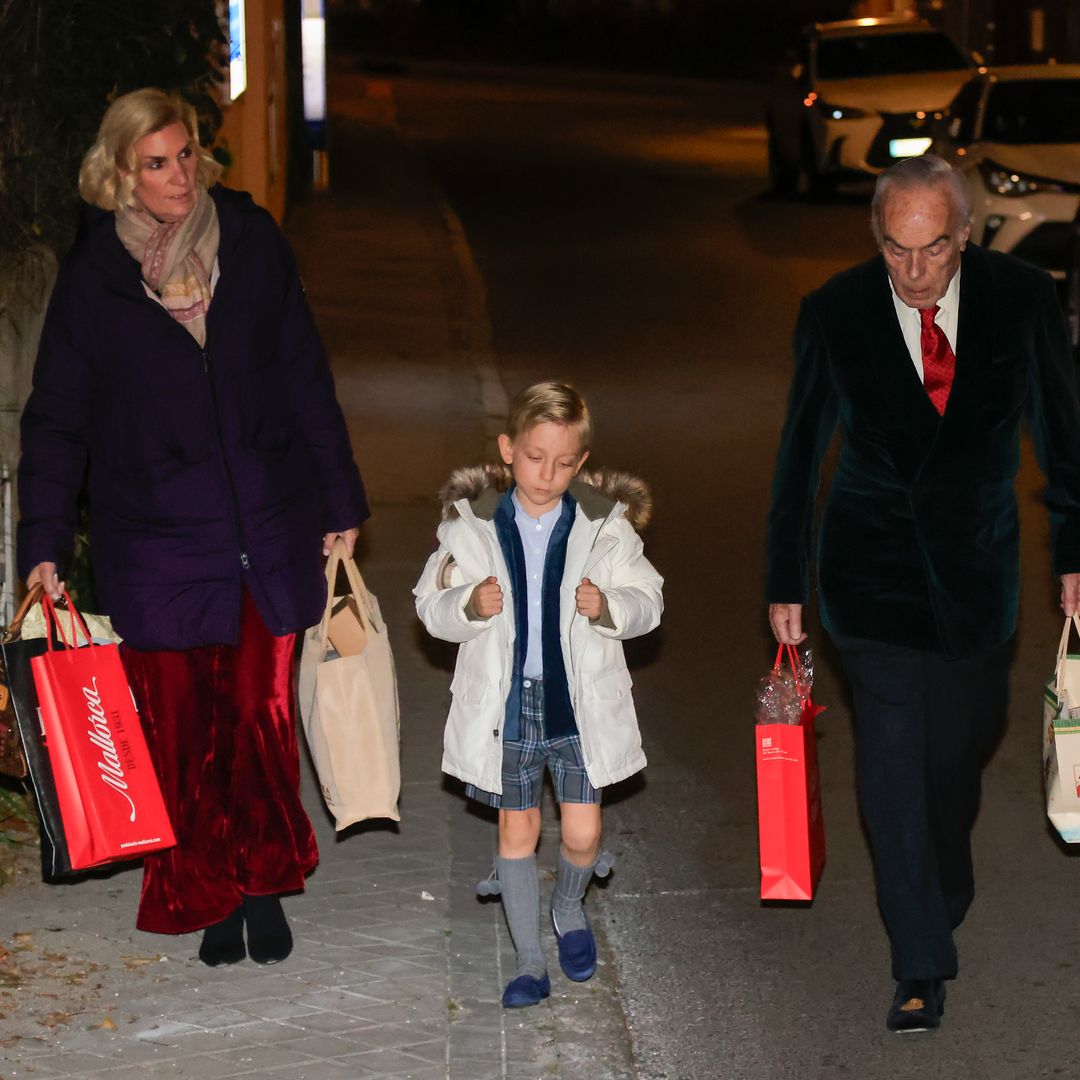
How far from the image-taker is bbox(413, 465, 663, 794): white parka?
16.3 feet

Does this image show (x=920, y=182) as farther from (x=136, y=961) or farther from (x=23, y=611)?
(x=136, y=961)

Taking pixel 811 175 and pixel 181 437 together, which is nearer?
pixel 181 437

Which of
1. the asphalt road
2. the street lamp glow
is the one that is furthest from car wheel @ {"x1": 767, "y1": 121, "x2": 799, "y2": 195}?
the street lamp glow

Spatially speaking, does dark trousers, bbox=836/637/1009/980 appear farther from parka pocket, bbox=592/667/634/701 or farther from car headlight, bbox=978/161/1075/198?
car headlight, bbox=978/161/1075/198

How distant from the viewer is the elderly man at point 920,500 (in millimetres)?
4805

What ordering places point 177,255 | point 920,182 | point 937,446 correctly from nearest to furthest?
point 920,182 → point 937,446 → point 177,255

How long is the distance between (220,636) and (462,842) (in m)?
1.54

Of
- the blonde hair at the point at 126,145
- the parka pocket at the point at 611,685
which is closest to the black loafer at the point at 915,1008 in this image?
the parka pocket at the point at 611,685

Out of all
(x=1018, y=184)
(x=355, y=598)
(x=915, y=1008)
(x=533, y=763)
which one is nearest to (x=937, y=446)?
(x=533, y=763)

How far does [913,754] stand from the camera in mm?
5004

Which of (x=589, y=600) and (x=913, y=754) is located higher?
(x=589, y=600)

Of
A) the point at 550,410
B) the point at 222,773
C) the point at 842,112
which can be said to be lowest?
the point at 842,112

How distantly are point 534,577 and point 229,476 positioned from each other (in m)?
0.79

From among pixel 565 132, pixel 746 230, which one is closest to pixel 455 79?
pixel 565 132
